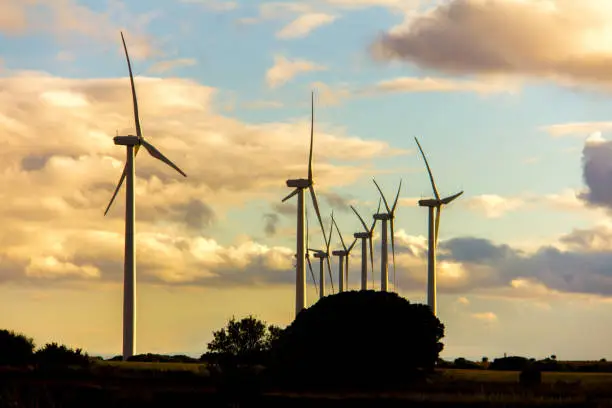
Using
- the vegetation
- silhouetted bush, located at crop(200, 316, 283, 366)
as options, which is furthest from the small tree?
the vegetation

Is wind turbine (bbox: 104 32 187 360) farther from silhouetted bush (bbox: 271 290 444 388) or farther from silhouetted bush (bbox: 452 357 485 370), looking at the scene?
silhouetted bush (bbox: 452 357 485 370)

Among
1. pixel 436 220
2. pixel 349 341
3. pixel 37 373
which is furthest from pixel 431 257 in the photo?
pixel 37 373

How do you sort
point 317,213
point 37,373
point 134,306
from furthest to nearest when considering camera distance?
1. point 317,213
2. point 134,306
3. point 37,373

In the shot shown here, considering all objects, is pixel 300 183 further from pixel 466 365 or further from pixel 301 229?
pixel 466 365

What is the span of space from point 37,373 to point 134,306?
1561 inches

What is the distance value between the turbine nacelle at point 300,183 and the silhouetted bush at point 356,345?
56083 millimetres

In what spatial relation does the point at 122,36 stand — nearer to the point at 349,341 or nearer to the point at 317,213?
the point at 317,213

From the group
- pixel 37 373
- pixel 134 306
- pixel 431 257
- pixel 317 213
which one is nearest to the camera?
pixel 37 373

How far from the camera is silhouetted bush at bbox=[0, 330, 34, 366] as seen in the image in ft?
409

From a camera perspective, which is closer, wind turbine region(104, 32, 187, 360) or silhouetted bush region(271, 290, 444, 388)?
silhouetted bush region(271, 290, 444, 388)

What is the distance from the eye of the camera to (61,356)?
128 m

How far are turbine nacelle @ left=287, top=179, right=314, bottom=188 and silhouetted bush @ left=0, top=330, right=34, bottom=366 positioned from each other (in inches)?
1944

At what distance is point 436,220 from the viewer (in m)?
186

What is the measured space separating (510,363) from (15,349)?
5640cm
